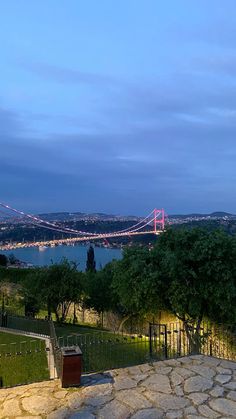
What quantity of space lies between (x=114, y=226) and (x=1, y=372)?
46896 millimetres

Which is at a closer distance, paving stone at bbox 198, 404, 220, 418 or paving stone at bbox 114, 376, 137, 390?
paving stone at bbox 198, 404, 220, 418

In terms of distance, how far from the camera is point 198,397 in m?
4.88

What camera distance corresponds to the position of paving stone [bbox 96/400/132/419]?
438cm

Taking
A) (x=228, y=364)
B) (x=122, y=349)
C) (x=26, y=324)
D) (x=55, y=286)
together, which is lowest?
(x=26, y=324)

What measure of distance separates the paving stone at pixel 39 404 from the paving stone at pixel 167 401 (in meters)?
1.22

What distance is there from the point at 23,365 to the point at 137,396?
5.53 metres

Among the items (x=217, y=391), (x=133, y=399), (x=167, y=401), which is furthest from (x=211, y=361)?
(x=133, y=399)

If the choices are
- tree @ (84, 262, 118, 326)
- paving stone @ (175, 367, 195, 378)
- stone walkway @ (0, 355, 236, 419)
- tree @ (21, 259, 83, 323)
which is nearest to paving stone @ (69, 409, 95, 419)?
stone walkway @ (0, 355, 236, 419)

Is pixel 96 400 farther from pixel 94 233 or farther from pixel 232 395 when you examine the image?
pixel 94 233

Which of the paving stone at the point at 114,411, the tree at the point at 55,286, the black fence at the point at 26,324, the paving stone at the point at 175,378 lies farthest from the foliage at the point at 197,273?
the tree at the point at 55,286

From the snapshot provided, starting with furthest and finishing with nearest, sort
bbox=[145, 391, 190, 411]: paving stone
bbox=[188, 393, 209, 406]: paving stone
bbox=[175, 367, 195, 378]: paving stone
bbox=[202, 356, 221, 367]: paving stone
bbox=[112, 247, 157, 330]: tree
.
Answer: bbox=[112, 247, 157, 330]: tree → bbox=[202, 356, 221, 367]: paving stone → bbox=[175, 367, 195, 378]: paving stone → bbox=[188, 393, 209, 406]: paving stone → bbox=[145, 391, 190, 411]: paving stone

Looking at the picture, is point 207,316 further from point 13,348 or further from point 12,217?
point 12,217

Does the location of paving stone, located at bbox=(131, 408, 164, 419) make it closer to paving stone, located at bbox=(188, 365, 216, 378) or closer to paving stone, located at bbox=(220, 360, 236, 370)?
paving stone, located at bbox=(188, 365, 216, 378)

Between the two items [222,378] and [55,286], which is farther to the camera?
[55,286]
